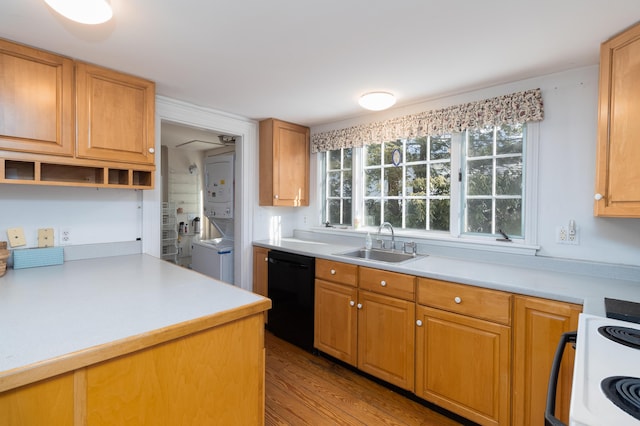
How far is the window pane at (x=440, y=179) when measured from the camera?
251 cm

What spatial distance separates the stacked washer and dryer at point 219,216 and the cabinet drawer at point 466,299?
213 centimetres

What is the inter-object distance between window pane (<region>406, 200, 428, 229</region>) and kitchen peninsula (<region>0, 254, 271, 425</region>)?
181 centimetres

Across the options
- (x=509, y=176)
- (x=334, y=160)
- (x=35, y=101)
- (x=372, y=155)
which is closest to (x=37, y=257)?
(x=35, y=101)

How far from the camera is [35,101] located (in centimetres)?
167

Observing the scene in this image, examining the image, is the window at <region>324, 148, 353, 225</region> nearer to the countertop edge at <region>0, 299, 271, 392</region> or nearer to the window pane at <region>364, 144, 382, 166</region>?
the window pane at <region>364, 144, 382, 166</region>

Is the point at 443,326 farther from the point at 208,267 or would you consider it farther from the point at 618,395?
the point at 208,267

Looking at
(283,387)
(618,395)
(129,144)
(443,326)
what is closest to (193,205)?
(129,144)

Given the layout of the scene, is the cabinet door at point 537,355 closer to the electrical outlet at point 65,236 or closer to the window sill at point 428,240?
the window sill at point 428,240

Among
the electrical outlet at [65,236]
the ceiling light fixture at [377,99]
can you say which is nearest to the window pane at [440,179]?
the ceiling light fixture at [377,99]

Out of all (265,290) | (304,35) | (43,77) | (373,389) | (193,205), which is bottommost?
(373,389)

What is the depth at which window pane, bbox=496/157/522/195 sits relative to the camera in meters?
2.16

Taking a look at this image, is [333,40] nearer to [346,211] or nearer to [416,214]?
[416,214]

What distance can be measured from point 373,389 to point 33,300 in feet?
6.63

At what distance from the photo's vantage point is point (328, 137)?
3211mm
